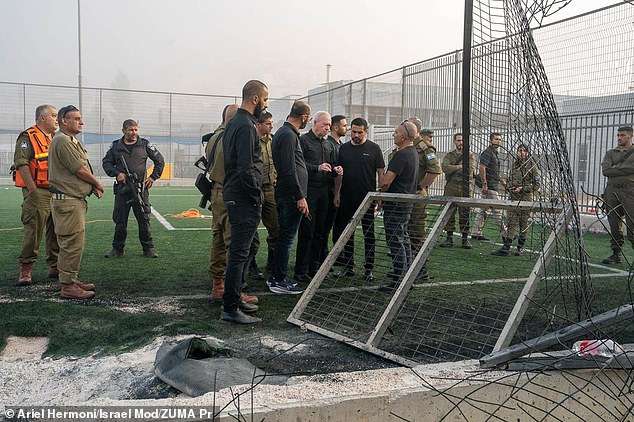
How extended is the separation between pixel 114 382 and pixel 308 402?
1.71m

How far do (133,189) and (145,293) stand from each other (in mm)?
2505

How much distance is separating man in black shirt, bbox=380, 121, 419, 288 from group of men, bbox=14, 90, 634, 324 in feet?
0.04

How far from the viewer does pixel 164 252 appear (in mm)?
8148

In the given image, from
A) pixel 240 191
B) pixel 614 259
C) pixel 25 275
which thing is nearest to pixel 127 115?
pixel 25 275

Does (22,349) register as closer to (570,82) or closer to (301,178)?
(301,178)

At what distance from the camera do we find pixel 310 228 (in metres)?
6.41

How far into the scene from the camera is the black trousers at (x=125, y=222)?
25.3 feet

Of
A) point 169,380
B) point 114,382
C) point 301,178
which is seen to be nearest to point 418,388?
point 169,380

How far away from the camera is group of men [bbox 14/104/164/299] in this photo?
17.9ft

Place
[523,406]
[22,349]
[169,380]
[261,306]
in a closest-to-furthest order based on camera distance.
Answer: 1. [523,406]
2. [169,380]
3. [22,349]
4. [261,306]

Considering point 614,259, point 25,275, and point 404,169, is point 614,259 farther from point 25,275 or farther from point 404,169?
point 25,275

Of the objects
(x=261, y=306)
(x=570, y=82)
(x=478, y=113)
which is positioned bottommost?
(x=261, y=306)

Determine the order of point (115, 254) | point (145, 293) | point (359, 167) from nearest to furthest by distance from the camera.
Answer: point (145, 293)
point (359, 167)
point (115, 254)

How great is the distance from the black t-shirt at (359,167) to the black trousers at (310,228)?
0.96 feet
